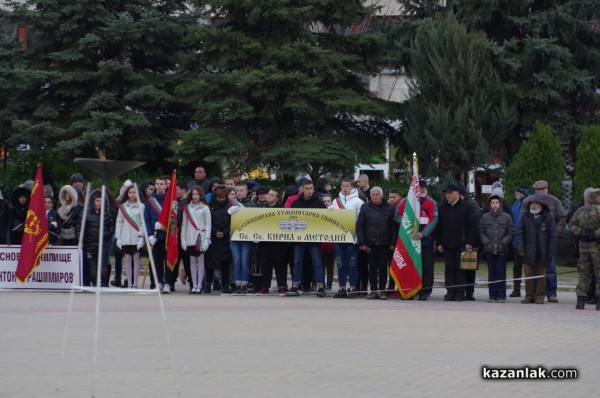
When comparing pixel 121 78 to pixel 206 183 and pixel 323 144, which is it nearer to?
pixel 323 144

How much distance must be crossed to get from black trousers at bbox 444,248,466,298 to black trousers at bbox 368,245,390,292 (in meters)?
1.05

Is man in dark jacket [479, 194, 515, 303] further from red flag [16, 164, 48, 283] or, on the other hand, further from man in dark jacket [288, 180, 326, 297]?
red flag [16, 164, 48, 283]

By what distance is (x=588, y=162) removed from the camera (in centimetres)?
3328

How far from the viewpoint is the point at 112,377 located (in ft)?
39.7

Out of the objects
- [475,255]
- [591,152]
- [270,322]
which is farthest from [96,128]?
[270,322]

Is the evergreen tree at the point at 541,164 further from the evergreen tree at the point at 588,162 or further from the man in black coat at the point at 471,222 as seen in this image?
the man in black coat at the point at 471,222

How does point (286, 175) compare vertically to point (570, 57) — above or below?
below

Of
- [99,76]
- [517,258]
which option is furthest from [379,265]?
[99,76]

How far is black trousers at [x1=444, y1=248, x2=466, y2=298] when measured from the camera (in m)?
22.2

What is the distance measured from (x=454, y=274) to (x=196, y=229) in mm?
4553

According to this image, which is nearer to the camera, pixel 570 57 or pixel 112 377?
pixel 112 377

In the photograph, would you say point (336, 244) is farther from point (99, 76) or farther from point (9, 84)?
point (9, 84)

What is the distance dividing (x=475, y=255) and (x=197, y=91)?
16455 millimetres

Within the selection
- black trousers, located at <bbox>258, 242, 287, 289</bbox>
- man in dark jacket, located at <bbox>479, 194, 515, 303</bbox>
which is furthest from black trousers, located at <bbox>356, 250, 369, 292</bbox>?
man in dark jacket, located at <bbox>479, 194, 515, 303</bbox>
